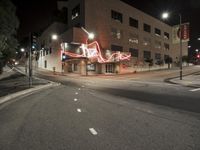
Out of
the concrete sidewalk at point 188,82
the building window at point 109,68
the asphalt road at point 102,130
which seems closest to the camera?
the asphalt road at point 102,130

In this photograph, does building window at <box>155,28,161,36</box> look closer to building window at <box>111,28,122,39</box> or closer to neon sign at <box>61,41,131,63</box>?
building window at <box>111,28,122,39</box>

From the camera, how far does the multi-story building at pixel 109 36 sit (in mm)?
51219

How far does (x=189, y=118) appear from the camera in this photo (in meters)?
7.64

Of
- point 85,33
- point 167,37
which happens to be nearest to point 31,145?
point 85,33

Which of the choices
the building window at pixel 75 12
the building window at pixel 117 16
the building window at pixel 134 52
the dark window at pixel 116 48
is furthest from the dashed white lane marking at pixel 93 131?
the building window at pixel 134 52

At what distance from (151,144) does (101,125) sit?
214 cm

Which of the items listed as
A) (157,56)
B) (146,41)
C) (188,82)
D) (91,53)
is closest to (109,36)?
(91,53)

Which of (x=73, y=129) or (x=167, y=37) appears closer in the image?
(x=73, y=129)

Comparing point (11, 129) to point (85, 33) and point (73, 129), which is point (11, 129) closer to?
point (73, 129)

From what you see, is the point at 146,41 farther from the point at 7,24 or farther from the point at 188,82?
the point at 7,24

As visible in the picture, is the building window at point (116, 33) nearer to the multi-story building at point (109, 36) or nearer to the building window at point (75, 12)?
the multi-story building at point (109, 36)

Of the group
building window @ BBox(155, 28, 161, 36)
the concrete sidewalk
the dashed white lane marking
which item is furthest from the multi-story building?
the dashed white lane marking

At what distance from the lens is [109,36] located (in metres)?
55.1

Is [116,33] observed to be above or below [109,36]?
above
